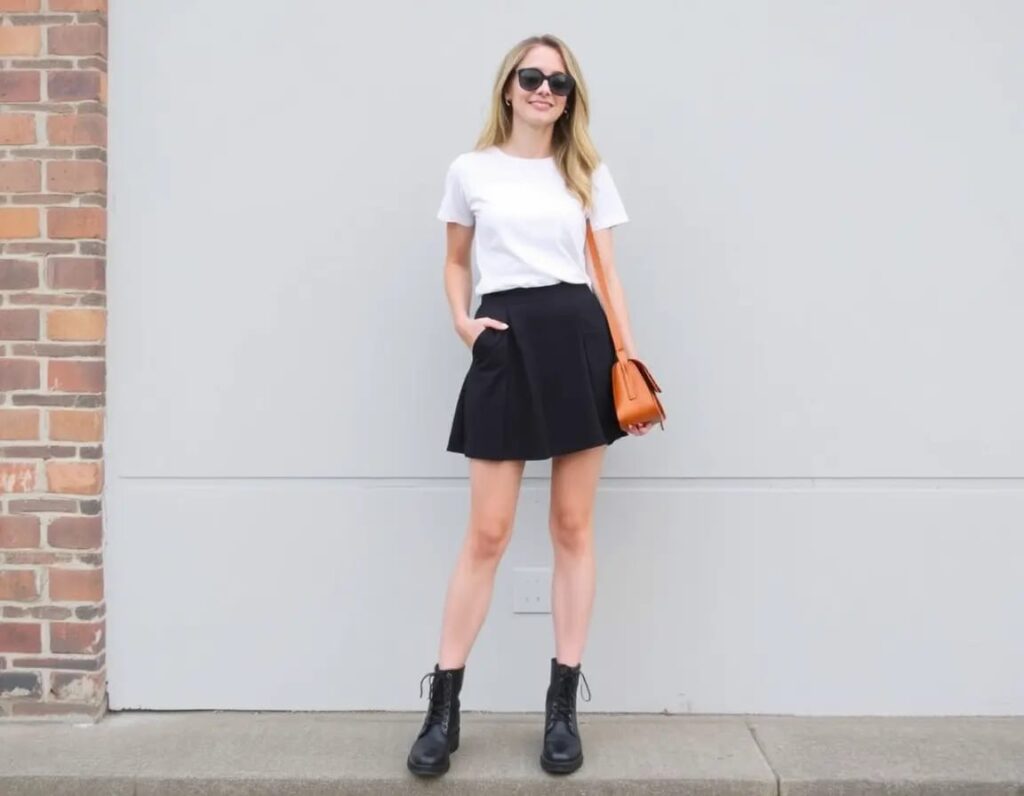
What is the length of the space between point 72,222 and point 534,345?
153 centimetres

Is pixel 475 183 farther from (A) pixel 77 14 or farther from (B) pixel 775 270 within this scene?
(A) pixel 77 14

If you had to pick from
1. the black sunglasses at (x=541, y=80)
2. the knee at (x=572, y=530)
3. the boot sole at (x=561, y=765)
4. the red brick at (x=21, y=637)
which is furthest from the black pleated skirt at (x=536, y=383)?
the red brick at (x=21, y=637)

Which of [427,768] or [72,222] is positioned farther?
[72,222]

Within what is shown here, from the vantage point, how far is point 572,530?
9.59 feet

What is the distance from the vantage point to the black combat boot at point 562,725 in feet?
9.45

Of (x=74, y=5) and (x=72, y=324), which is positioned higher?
(x=74, y=5)

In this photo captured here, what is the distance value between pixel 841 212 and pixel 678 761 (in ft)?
5.76

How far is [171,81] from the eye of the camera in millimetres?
3240

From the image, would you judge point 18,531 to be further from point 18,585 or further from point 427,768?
point 427,768

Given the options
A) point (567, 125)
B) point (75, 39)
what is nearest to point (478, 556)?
point (567, 125)

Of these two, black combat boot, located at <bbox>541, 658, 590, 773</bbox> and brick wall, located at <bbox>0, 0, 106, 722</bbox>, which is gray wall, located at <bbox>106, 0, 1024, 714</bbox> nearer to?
brick wall, located at <bbox>0, 0, 106, 722</bbox>

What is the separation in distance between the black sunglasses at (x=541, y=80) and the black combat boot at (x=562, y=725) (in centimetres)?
160

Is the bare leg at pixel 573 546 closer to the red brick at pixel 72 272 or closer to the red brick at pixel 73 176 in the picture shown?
the red brick at pixel 72 272

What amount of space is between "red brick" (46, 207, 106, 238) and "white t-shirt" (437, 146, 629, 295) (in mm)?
1144
